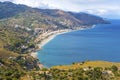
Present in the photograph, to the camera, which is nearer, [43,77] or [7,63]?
[43,77]

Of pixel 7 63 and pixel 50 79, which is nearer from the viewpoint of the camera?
pixel 50 79

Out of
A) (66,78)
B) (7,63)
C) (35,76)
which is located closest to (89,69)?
(66,78)

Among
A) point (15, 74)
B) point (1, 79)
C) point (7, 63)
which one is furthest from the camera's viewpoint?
point (7, 63)

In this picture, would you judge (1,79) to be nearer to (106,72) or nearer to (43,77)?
(43,77)

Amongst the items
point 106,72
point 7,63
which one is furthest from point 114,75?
point 7,63

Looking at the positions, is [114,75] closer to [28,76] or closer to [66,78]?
[66,78]

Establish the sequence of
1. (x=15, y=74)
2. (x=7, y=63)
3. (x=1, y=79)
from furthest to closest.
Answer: (x=7, y=63)
(x=15, y=74)
(x=1, y=79)

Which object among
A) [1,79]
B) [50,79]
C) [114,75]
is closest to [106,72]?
[114,75]
